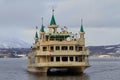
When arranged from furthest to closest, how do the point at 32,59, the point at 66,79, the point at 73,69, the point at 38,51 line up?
the point at 32,59 → the point at 73,69 → the point at 38,51 → the point at 66,79

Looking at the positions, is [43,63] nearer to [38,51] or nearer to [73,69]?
[38,51]

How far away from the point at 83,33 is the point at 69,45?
517 cm

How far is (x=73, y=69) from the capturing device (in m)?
91.2

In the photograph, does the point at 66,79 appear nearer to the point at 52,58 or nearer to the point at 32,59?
the point at 52,58

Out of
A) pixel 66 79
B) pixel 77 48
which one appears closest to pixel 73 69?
pixel 77 48

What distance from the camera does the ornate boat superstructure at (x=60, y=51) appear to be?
84.2 meters

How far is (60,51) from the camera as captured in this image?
8456cm

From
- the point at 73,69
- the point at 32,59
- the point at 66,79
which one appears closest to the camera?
the point at 66,79

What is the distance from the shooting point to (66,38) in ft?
285

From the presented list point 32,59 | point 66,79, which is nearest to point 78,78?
point 66,79

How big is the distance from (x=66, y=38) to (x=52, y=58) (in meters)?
4.46

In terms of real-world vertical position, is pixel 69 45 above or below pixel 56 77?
above

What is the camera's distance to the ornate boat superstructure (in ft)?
276

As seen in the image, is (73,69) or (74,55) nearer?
(74,55)
